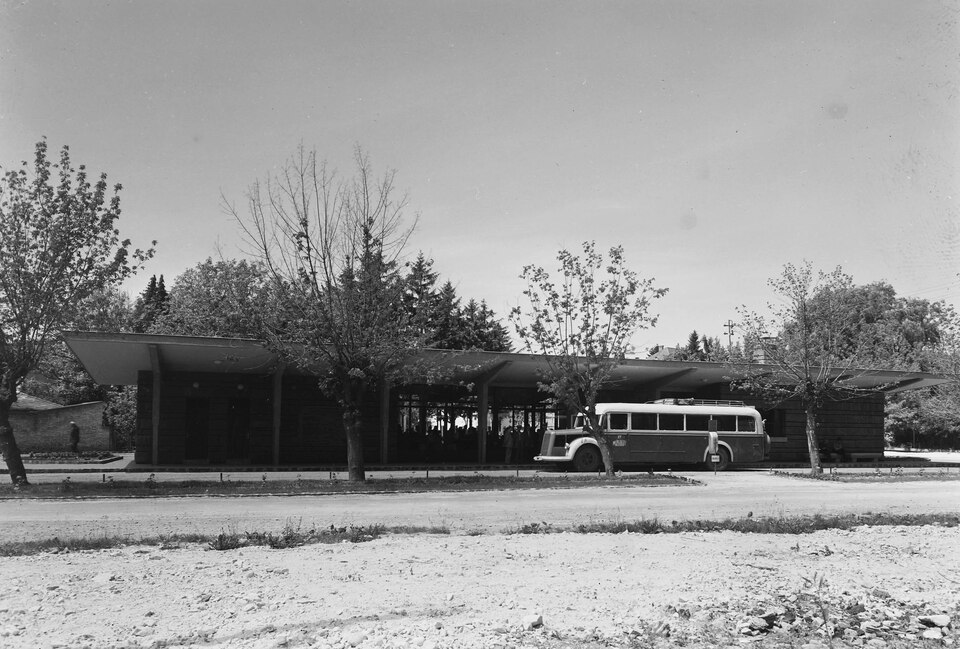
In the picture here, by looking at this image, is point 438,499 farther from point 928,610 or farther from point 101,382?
point 101,382

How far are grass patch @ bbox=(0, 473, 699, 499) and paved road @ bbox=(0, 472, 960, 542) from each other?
0.81 metres

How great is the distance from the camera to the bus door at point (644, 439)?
2838 centimetres

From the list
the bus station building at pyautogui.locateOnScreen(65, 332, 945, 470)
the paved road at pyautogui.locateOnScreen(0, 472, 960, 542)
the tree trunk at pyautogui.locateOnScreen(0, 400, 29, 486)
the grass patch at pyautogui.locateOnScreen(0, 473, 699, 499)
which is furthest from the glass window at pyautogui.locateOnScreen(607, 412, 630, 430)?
the tree trunk at pyautogui.locateOnScreen(0, 400, 29, 486)

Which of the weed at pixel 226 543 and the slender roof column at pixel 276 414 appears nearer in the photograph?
the weed at pixel 226 543

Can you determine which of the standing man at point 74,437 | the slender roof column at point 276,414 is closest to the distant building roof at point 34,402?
the standing man at point 74,437

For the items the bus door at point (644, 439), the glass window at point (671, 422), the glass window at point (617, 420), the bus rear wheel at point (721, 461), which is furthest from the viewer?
the bus rear wheel at point (721, 461)

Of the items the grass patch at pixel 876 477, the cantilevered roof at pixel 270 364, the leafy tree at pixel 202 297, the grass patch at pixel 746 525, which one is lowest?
the grass patch at pixel 876 477

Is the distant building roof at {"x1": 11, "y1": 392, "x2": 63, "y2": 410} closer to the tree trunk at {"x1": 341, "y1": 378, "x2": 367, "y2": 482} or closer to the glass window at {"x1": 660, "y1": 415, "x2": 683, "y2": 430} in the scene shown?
the tree trunk at {"x1": 341, "y1": 378, "x2": 367, "y2": 482}

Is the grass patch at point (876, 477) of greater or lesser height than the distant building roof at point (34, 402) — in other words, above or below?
below

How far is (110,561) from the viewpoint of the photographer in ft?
27.7

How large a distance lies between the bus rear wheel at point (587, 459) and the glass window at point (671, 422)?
9.20 ft

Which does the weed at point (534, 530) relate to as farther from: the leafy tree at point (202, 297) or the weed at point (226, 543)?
the leafy tree at point (202, 297)

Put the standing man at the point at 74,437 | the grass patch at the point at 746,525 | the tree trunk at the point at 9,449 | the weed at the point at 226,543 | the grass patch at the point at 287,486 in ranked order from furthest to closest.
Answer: the standing man at the point at 74,437 → the tree trunk at the point at 9,449 → the grass patch at the point at 287,486 → the grass patch at the point at 746,525 → the weed at the point at 226,543

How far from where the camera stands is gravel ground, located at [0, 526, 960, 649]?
19.7ft
